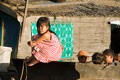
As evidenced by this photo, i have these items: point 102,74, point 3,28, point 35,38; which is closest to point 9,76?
point 35,38

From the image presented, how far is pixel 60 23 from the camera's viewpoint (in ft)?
47.1

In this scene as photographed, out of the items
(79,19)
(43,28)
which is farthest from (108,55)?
(79,19)

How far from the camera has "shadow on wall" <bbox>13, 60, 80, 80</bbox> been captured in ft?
14.5

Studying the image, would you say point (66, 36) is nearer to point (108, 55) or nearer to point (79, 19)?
point (79, 19)

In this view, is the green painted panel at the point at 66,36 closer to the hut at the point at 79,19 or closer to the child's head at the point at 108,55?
the hut at the point at 79,19

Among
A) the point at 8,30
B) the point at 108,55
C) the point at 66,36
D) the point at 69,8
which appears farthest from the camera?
the point at 8,30

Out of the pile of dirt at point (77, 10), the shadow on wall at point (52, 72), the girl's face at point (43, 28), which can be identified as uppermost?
the pile of dirt at point (77, 10)

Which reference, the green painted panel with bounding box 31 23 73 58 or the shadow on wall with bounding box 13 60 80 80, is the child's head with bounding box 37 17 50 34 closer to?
the shadow on wall with bounding box 13 60 80 80

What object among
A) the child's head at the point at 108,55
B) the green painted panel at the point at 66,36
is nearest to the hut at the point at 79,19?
the green painted panel at the point at 66,36

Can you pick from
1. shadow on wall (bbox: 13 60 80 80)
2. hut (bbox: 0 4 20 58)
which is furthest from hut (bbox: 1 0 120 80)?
shadow on wall (bbox: 13 60 80 80)

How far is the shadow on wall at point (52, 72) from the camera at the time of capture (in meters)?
4.43

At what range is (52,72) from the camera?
14.7ft

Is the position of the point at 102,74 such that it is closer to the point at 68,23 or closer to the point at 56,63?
the point at 56,63

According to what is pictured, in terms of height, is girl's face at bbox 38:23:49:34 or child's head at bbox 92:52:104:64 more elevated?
girl's face at bbox 38:23:49:34
